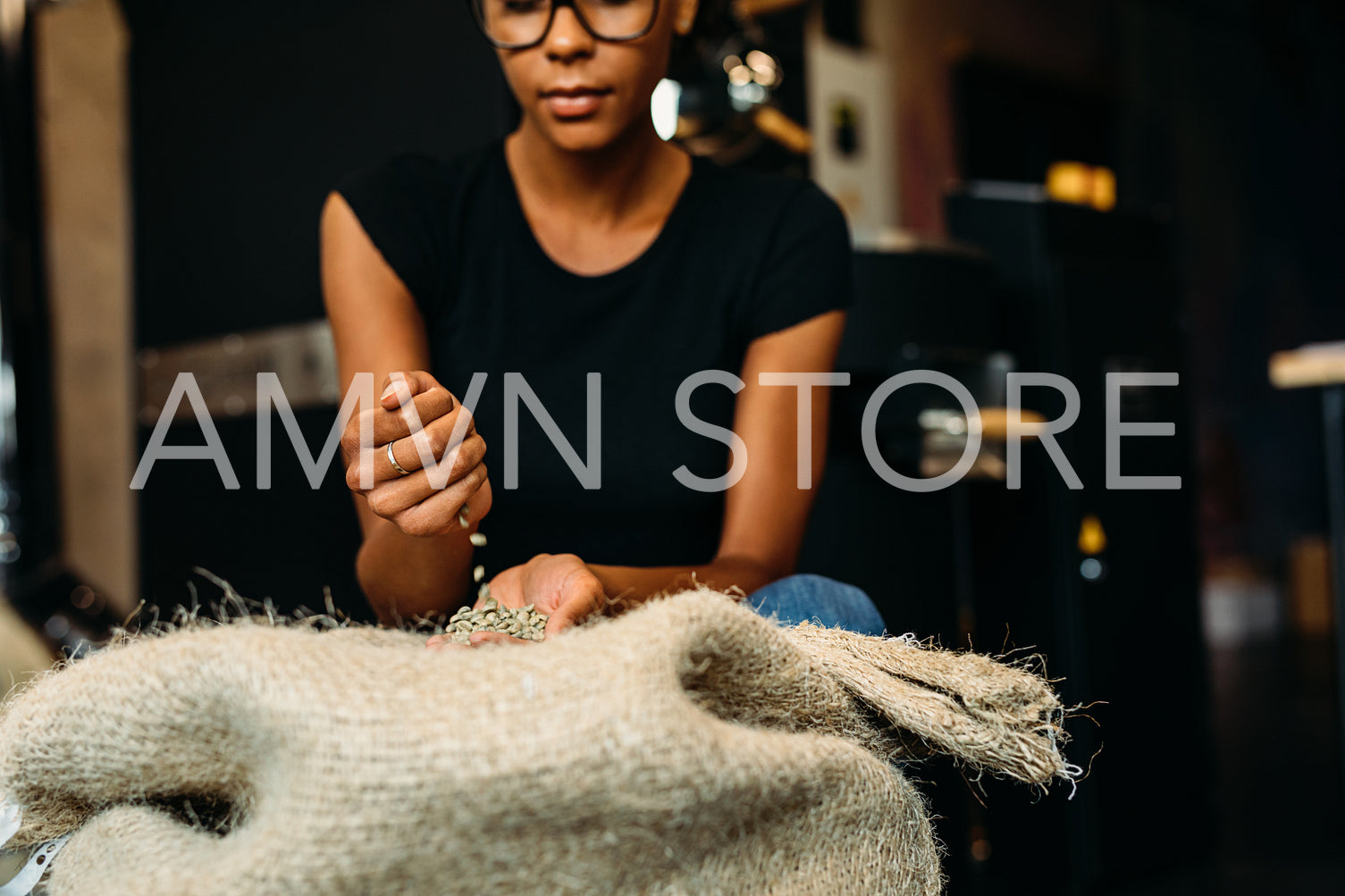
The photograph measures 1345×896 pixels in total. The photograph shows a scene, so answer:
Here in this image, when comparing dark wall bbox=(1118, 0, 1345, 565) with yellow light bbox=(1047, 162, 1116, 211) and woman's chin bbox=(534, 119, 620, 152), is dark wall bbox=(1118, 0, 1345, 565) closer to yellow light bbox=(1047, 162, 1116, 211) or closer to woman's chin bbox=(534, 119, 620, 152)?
yellow light bbox=(1047, 162, 1116, 211)

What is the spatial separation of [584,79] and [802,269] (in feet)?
0.89

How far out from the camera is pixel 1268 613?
5906 millimetres

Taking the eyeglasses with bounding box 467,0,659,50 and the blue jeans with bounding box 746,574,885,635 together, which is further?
the eyeglasses with bounding box 467,0,659,50

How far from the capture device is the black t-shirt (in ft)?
2.93

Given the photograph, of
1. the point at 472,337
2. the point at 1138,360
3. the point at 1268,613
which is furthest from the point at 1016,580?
the point at 1268,613

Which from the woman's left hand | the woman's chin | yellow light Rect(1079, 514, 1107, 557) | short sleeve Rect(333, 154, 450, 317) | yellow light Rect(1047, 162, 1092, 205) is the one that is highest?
yellow light Rect(1047, 162, 1092, 205)

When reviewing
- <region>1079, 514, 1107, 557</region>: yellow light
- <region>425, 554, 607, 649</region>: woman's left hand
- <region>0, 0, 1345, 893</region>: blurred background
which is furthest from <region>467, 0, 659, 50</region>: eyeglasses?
<region>1079, 514, 1107, 557</region>: yellow light

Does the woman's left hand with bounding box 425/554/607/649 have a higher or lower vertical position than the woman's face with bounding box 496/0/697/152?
lower

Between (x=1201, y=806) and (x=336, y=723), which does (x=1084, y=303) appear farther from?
(x=336, y=723)

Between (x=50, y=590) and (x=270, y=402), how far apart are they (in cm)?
80

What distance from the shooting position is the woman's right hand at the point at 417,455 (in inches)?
19.8

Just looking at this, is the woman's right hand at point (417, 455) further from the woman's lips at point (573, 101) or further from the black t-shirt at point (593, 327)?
the woman's lips at point (573, 101)

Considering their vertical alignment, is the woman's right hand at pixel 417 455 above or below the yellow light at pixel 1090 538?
above

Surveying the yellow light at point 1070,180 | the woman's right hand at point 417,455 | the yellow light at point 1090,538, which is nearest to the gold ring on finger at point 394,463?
the woman's right hand at point 417,455
